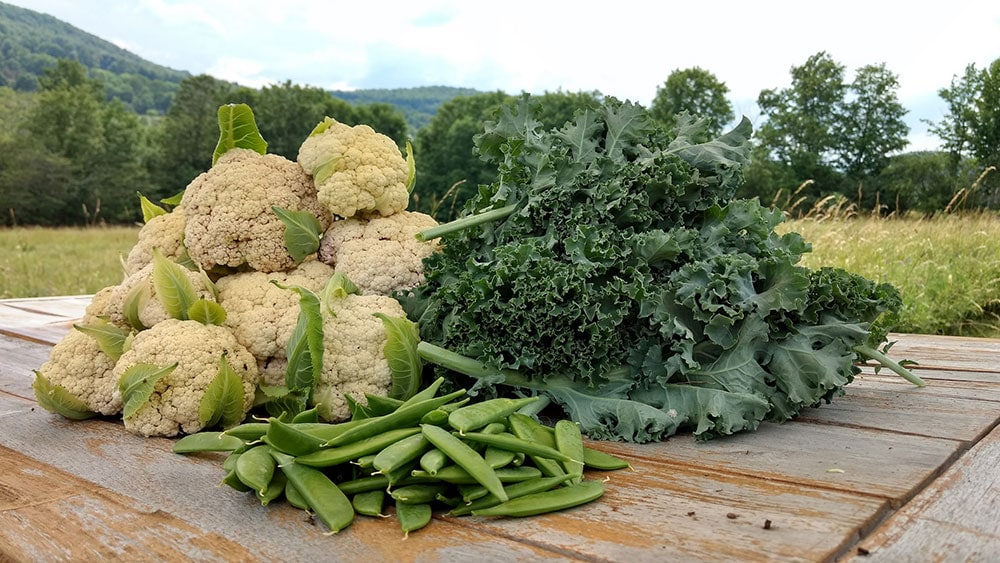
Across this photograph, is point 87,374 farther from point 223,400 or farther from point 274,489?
point 274,489

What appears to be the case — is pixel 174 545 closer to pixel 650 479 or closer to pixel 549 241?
pixel 650 479

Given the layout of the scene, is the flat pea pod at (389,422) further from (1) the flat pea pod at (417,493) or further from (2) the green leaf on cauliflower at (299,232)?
(2) the green leaf on cauliflower at (299,232)

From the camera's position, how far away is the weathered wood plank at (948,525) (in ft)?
4.46

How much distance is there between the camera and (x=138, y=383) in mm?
2303

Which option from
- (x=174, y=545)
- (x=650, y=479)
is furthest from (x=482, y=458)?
(x=174, y=545)

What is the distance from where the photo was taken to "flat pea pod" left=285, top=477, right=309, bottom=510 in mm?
1671

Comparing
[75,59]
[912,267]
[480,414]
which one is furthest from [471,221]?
[75,59]

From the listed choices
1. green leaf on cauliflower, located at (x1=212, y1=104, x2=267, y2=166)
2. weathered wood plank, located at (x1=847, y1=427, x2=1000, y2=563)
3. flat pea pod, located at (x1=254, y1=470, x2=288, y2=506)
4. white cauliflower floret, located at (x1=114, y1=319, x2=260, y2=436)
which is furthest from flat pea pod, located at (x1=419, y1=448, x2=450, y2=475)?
green leaf on cauliflower, located at (x1=212, y1=104, x2=267, y2=166)

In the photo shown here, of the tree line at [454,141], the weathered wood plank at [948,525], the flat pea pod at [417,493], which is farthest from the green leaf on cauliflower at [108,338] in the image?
the tree line at [454,141]

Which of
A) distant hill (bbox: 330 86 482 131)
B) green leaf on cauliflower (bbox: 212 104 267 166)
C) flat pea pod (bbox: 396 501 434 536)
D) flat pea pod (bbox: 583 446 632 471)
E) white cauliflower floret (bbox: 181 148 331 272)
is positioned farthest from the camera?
distant hill (bbox: 330 86 482 131)

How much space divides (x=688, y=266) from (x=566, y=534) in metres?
1.10

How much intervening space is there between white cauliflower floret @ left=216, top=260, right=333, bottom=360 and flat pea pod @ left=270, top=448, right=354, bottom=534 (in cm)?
74

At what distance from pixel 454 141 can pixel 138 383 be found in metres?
41.7

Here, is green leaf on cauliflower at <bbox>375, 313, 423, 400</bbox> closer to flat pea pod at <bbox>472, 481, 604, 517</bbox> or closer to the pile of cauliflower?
the pile of cauliflower
